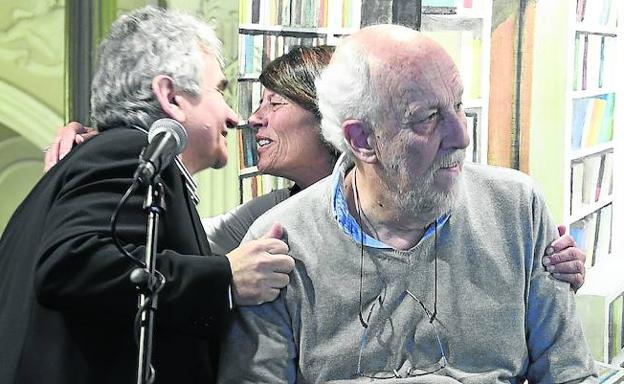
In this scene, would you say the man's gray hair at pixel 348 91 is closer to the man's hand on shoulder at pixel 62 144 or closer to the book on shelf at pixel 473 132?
the man's hand on shoulder at pixel 62 144

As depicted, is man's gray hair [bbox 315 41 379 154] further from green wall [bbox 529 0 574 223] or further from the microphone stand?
green wall [bbox 529 0 574 223]

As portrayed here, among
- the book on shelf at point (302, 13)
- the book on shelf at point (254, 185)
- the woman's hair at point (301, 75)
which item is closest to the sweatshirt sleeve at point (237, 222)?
the woman's hair at point (301, 75)

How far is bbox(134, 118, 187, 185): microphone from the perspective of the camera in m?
1.50

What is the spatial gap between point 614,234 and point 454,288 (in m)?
1.64

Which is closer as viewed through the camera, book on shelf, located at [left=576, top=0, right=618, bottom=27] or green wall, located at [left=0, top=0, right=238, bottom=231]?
green wall, located at [left=0, top=0, right=238, bottom=231]

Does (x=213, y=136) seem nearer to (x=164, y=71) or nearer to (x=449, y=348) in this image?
(x=164, y=71)

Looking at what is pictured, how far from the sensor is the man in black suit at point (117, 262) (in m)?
1.78

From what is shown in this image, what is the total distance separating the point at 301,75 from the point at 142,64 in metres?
0.58

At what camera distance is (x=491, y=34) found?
10.5ft

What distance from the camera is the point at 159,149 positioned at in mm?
1523

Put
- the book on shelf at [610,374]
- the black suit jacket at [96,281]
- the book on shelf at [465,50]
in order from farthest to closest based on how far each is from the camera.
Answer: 1. the book on shelf at [465,50]
2. the book on shelf at [610,374]
3. the black suit jacket at [96,281]

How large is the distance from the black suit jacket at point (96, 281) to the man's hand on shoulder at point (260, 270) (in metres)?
0.03

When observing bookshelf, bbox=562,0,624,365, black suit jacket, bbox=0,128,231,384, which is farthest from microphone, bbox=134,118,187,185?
bookshelf, bbox=562,0,624,365

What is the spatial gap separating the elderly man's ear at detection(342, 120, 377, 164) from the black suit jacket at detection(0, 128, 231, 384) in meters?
0.34
